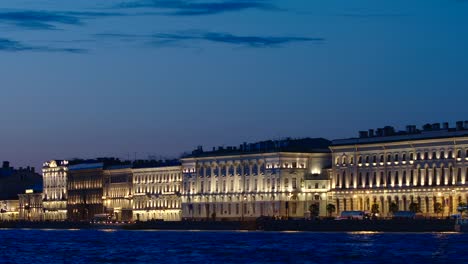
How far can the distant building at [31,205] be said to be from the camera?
170625 mm

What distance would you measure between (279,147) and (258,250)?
50717 millimetres

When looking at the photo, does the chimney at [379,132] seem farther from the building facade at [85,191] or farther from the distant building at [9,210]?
the distant building at [9,210]

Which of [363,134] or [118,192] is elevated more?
[363,134]

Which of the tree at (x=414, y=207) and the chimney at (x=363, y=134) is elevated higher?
the chimney at (x=363, y=134)

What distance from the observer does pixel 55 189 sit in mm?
166125

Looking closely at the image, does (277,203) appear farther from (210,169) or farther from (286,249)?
(286,249)

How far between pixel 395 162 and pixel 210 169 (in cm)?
2460

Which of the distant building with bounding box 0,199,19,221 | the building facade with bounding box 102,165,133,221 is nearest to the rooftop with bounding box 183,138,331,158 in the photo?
the building facade with bounding box 102,165,133,221

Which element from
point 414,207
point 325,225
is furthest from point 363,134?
point 414,207

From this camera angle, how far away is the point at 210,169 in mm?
137125

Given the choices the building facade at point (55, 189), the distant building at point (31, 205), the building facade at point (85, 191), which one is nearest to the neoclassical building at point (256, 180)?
the building facade at point (85, 191)

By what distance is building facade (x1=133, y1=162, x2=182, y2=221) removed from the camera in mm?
143000

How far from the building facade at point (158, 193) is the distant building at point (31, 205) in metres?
23.7

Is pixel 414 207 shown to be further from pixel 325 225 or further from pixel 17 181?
pixel 17 181
